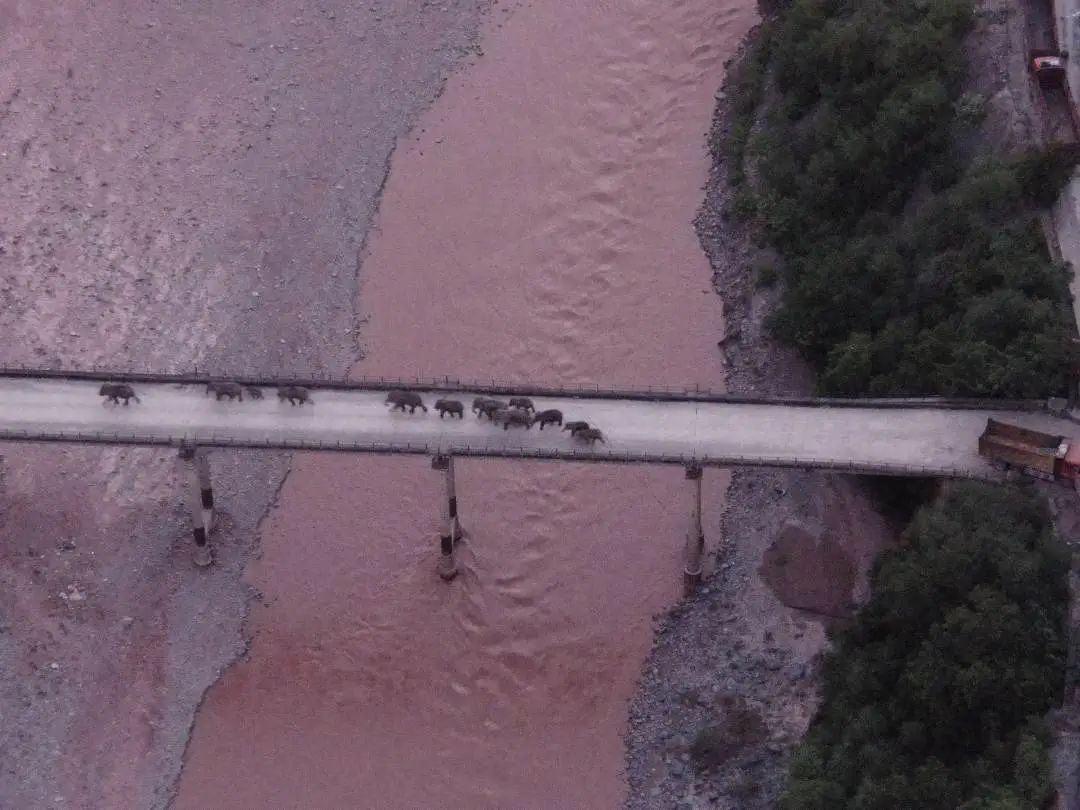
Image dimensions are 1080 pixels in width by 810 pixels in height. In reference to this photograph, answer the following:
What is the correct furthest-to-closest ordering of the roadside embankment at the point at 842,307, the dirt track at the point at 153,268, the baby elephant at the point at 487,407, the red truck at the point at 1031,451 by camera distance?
the dirt track at the point at 153,268
the baby elephant at the point at 487,407
the roadside embankment at the point at 842,307
the red truck at the point at 1031,451

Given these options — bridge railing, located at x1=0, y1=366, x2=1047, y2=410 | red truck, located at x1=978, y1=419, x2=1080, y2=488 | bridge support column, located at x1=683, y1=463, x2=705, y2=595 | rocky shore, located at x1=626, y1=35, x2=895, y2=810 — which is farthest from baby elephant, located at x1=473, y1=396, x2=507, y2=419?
red truck, located at x1=978, y1=419, x2=1080, y2=488

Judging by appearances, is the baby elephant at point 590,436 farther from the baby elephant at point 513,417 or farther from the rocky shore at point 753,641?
the rocky shore at point 753,641

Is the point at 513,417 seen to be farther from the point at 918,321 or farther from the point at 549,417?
the point at 918,321

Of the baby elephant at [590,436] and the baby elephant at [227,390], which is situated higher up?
the baby elephant at [227,390]

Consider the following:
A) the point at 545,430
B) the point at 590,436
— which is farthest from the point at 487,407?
the point at 590,436

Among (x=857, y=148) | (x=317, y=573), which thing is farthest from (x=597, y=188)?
(x=317, y=573)

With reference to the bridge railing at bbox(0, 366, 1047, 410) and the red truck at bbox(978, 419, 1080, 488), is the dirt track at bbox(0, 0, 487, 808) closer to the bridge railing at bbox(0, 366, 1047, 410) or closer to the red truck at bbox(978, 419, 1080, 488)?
the bridge railing at bbox(0, 366, 1047, 410)

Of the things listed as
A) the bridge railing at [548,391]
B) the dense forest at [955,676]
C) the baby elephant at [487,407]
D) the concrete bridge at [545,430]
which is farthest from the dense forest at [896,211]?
the baby elephant at [487,407]
